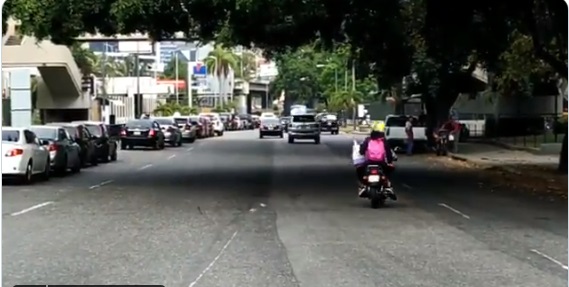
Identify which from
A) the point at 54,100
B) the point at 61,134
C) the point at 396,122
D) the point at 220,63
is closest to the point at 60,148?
the point at 61,134

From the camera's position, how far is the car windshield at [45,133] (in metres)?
28.3

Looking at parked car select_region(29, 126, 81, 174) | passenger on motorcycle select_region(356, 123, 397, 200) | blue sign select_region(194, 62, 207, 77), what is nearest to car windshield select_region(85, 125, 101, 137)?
parked car select_region(29, 126, 81, 174)

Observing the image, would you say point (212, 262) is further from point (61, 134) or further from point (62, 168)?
point (61, 134)

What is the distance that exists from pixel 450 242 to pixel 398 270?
2.70 m

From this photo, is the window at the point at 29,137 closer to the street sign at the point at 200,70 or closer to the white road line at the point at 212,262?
the white road line at the point at 212,262

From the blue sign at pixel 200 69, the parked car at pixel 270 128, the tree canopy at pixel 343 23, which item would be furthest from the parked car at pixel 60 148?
the blue sign at pixel 200 69

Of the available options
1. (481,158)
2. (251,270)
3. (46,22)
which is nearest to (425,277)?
(251,270)

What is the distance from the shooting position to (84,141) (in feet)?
108

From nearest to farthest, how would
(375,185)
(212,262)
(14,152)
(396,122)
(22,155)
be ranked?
(212,262)
(375,185)
(14,152)
(22,155)
(396,122)

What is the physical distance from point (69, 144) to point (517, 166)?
547 inches

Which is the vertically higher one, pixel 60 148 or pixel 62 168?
pixel 60 148

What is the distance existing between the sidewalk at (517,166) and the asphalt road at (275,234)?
4.91 feet

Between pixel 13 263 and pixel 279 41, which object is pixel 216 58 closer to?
pixel 279 41

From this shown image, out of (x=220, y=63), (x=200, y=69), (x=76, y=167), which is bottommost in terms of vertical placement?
(x=76, y=167)
